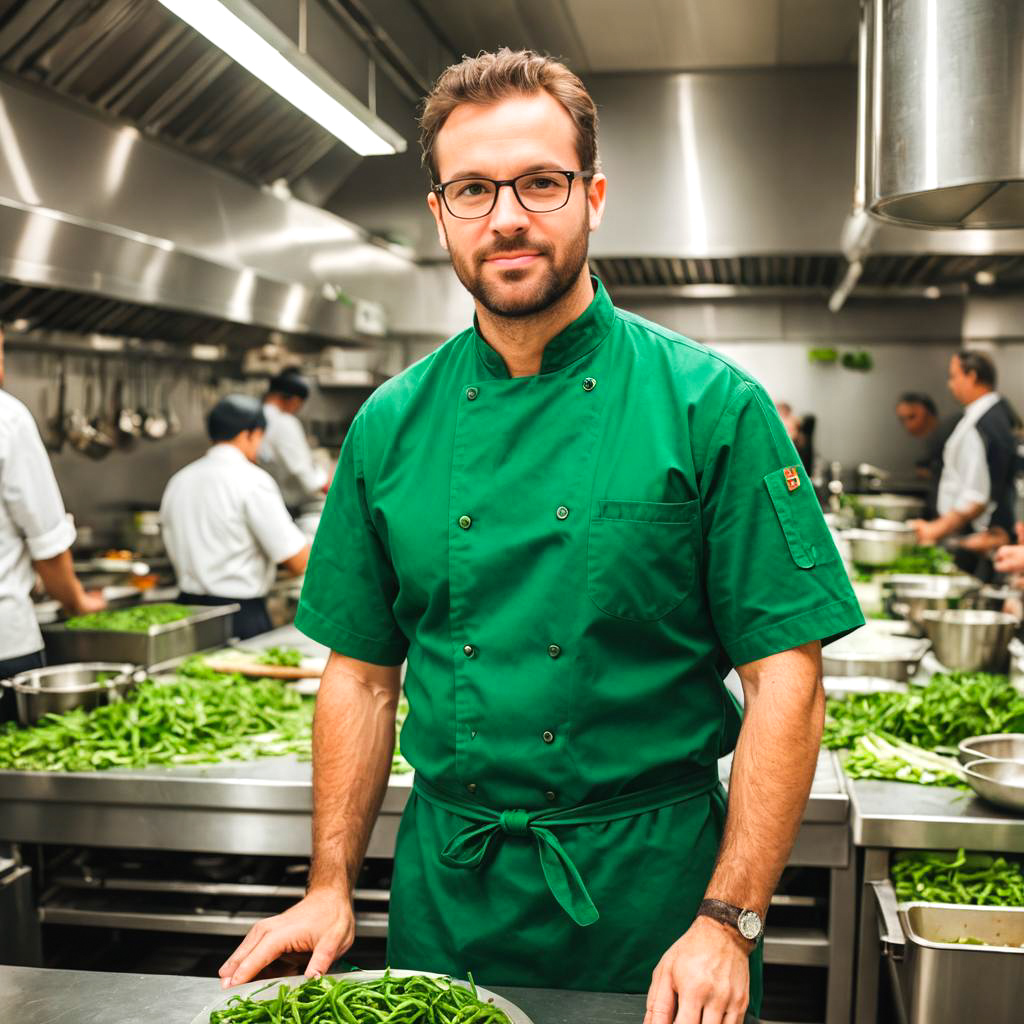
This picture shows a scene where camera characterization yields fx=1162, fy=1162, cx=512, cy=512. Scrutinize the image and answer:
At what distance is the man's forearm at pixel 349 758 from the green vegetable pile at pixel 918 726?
1.12 meters

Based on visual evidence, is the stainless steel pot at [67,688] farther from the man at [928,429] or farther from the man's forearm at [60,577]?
the man at [928,429]

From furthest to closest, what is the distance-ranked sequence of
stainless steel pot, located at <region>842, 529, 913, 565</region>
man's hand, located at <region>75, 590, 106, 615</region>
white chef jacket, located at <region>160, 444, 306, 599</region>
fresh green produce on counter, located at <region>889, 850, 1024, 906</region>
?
stainless steel pot, located at <region>842, 529, 913, 565</region> → white chef jacket, located at <region>160, 444, 306, 599</region> → man's hand, located at <region>75, 590, 106, 615</region> → fresh green produce on counter, located at <region>889, 850, 1024, 906</region>

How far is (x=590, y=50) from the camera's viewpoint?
6.43 metres

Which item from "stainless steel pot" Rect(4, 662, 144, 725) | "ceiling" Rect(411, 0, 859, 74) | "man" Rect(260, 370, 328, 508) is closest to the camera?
"stainless steel pot" Rect(4, 662, 144, 725)

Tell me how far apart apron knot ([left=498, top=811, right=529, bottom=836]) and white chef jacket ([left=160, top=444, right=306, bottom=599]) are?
290 centimetres

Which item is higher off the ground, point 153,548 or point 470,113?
point 470,113

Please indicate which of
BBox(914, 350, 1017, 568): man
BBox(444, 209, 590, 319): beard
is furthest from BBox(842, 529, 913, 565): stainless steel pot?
BBox(444, 209, 590, 319): beard

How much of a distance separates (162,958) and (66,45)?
2863mm

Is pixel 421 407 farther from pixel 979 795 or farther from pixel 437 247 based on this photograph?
pixel 437 247

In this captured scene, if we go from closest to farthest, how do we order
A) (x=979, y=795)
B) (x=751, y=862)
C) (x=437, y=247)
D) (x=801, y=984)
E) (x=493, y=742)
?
(x=751, y=862)
(x=493, y=742)
(x=979, y=795)
(x=801, y=984)
(x=437, y=247)

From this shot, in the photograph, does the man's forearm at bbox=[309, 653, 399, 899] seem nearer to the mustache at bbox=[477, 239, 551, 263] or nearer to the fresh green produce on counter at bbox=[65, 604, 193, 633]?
the mustache at bbox=[477, 239, 551, 263]

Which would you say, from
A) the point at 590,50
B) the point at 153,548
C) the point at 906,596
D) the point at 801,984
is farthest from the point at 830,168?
the point at 801,984

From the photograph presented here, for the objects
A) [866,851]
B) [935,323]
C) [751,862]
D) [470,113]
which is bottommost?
[866,851]

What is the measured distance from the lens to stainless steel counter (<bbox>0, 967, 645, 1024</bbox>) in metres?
1.30
